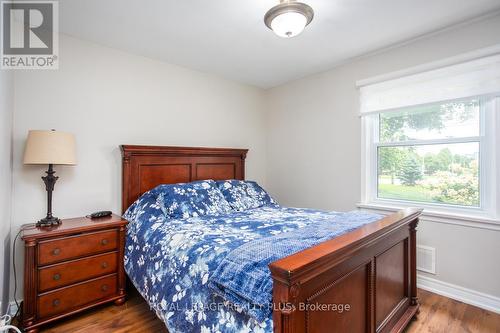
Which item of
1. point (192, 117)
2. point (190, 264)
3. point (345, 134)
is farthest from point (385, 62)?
point (190, 264)

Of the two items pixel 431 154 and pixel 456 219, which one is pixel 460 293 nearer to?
pixel 456 219

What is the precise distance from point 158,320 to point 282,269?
62.3 inches

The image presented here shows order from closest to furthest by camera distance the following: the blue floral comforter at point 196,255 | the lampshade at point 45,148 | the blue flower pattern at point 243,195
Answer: the blue floral comforter at point 196,255 < the lampshade at point 45,148 < the blue flower pattern at point 243,195

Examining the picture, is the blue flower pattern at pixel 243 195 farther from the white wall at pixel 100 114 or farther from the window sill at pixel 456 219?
the window sill at pixel 456 219

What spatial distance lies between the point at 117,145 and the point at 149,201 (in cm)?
69

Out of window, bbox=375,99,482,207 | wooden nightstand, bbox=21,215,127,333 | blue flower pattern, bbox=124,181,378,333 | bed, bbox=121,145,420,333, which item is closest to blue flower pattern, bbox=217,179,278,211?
blue flower pattern, bbox=124,181,378,333

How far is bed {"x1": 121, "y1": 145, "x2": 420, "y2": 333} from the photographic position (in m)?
0.99

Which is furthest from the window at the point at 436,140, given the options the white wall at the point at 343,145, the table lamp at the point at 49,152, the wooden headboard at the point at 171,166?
the table lamp at the point at 49,152

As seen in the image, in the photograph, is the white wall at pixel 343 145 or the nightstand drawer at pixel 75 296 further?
the white wall at pixel 343 145

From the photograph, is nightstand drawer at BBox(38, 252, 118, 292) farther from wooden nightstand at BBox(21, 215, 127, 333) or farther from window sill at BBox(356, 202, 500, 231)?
window sill at BBox(356, 202, 500, 231)

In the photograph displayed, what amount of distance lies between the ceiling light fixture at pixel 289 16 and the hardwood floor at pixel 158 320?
90.3 inches

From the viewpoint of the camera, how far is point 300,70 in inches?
126

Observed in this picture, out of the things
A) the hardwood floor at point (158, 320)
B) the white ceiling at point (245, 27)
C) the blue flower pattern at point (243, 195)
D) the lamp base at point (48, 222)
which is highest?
the white ceiling at point (245, 27)

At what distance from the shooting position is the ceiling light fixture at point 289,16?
1.64m
